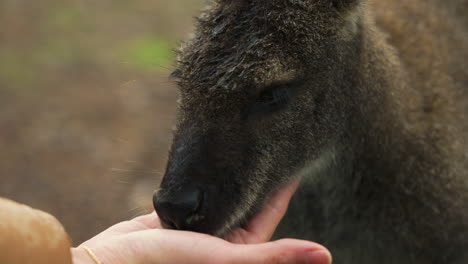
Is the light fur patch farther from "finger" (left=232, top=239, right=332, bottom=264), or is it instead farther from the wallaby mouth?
"finger" (left=232, top=239, right=332, bottom=264)

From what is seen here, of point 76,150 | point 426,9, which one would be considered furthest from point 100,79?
point 426,9

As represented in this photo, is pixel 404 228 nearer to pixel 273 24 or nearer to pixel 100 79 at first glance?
pixel 273 24

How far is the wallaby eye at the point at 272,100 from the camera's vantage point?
307 cm

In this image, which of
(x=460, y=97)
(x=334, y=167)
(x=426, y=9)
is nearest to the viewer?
(x=334, y=167)

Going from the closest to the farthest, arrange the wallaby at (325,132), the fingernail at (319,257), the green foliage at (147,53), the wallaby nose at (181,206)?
the fingernail at (319,257) → the wallaby nose at (181,206) → the wallaby at (325,132) → the green foliage at (147,53)

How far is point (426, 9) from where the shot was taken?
15.5ft

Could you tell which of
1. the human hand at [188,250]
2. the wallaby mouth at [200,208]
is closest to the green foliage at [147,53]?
the wallaby mouth at [200,208]

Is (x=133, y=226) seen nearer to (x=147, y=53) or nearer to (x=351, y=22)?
(x=351, y=22)

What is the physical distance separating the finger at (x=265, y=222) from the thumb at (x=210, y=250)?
345 millimetres

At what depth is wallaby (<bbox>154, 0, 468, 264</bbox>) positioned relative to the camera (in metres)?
2.99

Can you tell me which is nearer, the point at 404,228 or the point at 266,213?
the point at 266,213

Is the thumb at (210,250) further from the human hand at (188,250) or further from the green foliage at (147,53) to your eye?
the green foliage at (147,53)

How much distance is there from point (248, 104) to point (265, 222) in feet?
1.93

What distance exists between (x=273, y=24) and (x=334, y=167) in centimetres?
92
